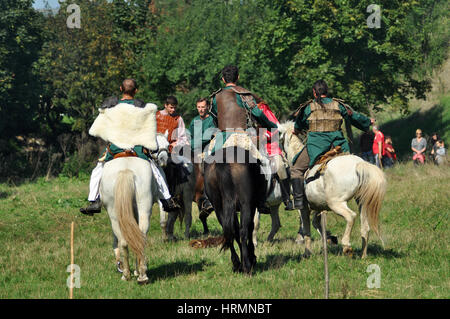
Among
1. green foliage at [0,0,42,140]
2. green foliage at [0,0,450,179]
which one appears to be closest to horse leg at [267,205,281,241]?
green foliage at [0,0,450,179]

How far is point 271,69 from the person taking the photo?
115 ft

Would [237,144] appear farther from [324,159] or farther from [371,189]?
[371,189]

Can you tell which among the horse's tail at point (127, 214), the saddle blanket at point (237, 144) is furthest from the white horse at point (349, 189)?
the horse's tail at point (127, 214)

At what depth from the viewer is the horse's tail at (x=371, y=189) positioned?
938 centimetres

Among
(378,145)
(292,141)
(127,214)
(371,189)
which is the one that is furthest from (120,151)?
(378,145)

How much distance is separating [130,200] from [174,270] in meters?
1.77

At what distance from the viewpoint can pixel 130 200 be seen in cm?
814

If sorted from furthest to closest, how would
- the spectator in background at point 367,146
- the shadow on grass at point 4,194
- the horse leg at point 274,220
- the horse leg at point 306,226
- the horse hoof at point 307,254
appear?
the spectator in background at point 367,146, the shadow on grass at point 4,194, the horse leg at point 274,220, the horse leg at point 306,226, the horse hoof at point 307,254

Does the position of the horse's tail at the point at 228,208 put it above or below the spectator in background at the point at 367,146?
below

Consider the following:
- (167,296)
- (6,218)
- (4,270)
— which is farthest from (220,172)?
(6,218)

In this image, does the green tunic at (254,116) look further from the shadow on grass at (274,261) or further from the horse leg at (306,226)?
the horse leg at (306,226)

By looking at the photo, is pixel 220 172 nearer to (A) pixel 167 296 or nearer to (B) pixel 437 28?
(A) pixel 167 296

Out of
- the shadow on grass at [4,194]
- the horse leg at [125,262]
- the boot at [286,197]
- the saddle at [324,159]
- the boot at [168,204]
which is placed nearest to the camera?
the horse leg at [125,262]

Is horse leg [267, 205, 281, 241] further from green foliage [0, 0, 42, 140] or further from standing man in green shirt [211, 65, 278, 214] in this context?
green foliage [0, 0, 42, 140]
